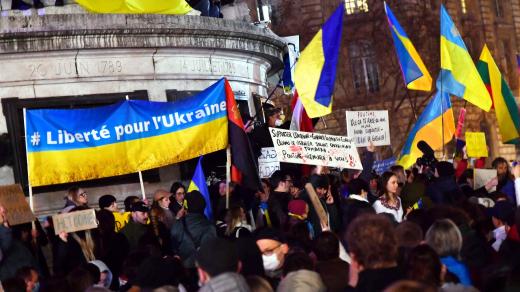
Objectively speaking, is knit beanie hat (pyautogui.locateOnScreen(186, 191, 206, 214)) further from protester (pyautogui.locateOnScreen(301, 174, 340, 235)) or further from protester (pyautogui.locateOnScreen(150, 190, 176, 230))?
protester (pyautogui.locateOnScreen(301, 174, 340, 235))

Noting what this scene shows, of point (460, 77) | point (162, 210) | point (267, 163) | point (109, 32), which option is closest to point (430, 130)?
point (460, 77)

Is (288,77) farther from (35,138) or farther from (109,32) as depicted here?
(35,138)

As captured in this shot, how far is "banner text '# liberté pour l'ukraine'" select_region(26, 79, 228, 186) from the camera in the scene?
56.9 ft

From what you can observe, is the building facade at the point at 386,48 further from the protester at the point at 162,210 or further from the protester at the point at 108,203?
the protester at the point at 162,210

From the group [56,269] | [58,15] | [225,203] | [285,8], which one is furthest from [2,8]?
[285,8]

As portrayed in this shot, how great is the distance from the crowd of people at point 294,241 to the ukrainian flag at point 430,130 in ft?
4.50

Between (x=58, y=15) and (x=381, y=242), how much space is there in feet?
32.7

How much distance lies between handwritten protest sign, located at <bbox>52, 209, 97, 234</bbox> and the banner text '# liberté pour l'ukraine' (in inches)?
112

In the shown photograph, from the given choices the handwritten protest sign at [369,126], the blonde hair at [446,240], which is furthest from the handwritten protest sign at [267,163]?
the blonde hair at [446,240]

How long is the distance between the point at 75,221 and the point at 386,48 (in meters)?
47.3

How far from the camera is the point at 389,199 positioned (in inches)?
603

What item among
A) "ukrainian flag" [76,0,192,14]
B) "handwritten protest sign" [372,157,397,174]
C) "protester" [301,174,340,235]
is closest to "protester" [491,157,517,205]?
"protester" [301,174,340,235]

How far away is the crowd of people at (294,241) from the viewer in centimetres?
933

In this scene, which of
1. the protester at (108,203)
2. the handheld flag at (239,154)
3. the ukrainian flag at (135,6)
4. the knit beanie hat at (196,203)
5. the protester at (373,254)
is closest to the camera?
the protester at (373,254)
